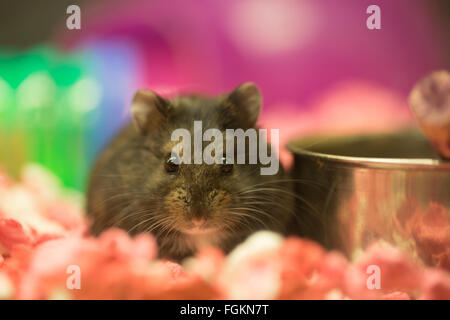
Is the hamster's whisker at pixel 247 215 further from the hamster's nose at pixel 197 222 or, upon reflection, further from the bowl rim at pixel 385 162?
the bowl rim at pixel 385 162

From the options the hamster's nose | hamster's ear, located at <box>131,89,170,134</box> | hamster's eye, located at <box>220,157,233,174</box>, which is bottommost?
the hamster's nose

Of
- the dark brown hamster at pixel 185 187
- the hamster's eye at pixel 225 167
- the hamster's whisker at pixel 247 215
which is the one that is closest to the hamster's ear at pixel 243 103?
the dark brown hamster at pixel 185 187

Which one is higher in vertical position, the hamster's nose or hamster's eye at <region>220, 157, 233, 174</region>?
hamster's eye at <region>220, 157, 233, 174</region>

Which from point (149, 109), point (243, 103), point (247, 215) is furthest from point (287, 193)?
point (149, 109)

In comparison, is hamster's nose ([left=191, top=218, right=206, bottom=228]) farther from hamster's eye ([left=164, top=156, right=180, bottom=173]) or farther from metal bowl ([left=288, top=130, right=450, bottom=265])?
metal bowl ([left=288, top=130, right=450, bottom=265])

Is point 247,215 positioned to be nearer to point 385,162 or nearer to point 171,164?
point 171,164

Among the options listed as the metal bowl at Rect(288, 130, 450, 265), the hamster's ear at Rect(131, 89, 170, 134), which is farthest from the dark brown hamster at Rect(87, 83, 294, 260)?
the metal bowl at Rect(288, 130, 450, 265)

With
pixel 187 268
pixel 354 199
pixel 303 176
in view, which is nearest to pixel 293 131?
pixel 303 176
